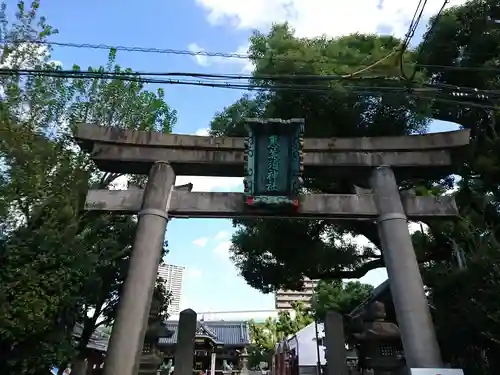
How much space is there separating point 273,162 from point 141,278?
3.35m

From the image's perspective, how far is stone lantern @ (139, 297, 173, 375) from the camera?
830cm

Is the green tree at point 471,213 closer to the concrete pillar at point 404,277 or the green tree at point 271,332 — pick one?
the concrete pillar at point 404,277

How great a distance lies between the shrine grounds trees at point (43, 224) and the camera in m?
6.96

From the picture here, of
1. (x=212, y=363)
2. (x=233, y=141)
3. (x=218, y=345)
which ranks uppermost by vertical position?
(x=233, y=141)

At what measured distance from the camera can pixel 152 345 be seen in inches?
338

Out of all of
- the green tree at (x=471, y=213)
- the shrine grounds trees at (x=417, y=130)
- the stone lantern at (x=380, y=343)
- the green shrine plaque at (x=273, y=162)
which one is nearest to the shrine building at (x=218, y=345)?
the shrine grounds trees at (x=417, y=130)

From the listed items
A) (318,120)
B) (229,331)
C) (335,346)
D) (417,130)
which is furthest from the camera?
(229,331)

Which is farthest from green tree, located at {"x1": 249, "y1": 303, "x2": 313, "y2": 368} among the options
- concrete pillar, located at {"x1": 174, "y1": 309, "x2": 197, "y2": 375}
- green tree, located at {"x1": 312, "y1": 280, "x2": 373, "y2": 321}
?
concrete pillar, located at {"x1": 174, "y1": 309, "x2": 197, "y2": 375}

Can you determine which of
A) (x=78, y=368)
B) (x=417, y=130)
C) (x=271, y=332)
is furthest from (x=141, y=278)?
(x=271, y=332)

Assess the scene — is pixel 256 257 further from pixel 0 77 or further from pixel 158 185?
pixel 0 77

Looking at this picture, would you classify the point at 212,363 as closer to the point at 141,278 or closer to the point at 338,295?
the point at 338,295

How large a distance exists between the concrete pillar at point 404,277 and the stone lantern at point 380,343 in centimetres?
186

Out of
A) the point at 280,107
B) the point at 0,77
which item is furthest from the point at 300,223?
the point at 0,77

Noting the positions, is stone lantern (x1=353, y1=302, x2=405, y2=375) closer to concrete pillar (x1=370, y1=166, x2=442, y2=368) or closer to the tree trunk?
concrete pillar (x1=370, y1=166, x2=442, y2=368)
